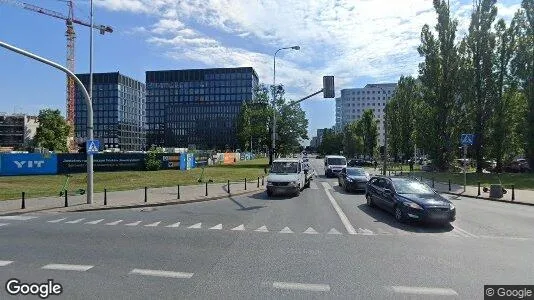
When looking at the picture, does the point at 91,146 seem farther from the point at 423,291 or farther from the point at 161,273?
the point at 423,291

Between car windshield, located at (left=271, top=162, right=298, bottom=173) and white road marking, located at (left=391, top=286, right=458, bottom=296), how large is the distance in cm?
1646

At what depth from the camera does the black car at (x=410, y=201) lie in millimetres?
12773

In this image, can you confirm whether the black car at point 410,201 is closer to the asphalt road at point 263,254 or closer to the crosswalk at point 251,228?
the asphalt road at point 263,254

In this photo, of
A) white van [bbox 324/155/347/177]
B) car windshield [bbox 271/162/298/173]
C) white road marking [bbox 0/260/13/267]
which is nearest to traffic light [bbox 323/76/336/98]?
car windshield [bbox 271/162/298/173]

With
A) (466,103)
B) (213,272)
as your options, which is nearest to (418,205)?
(213,272)

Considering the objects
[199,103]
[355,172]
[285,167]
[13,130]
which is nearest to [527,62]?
[355,172]

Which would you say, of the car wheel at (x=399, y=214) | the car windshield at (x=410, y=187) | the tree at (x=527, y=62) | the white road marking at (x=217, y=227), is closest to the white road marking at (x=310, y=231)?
the white road marking at (x=217, y=227)

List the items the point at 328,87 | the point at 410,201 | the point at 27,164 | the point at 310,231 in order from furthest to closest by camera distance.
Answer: the point at 27,164, the point at 328,87, the point at 410,201, the point at 310,231

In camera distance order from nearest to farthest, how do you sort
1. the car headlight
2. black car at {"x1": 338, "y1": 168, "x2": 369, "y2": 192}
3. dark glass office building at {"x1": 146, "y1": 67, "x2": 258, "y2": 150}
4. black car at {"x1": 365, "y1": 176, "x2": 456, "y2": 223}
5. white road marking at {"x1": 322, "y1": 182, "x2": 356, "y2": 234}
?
white road marking at {"x1": 322, "y1": 182, "x2": 356, "y2": 234} < black car at {"x1": 365, "y1": 176, "x2": 456, "y2": 223} < the car headlight < black car at {"x1": 338, "y1": 168, "x2": 369, "y2": 192} < dark glass office building at {"x1": 146, "y1": 67, "x2": 258, "y2": 150}

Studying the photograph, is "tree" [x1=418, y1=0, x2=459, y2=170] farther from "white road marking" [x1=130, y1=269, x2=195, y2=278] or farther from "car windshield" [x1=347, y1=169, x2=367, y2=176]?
"white road marking" [x1=130, y1=269, x2=195, y2=278]

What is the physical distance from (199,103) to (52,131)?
6823 cm

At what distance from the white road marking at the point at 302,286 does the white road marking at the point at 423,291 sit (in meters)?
1.11

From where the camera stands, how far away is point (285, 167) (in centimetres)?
2328

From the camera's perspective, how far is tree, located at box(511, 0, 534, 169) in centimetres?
3800
